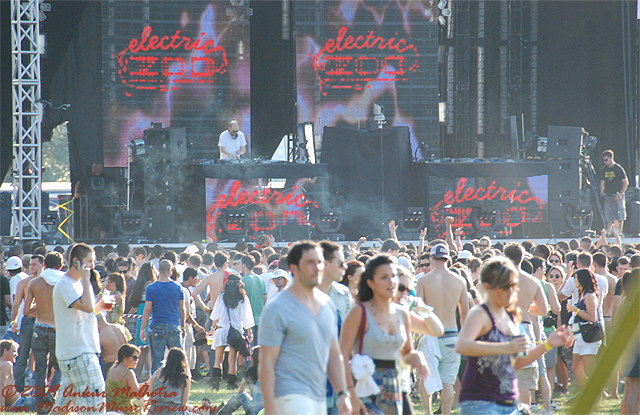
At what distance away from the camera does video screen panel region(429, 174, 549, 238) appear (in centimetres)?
1612

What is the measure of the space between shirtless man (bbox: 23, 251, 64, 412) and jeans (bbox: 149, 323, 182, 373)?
96 cm

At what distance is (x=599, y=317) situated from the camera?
6.56 metres

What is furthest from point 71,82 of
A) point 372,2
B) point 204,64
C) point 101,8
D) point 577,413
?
point 577,413

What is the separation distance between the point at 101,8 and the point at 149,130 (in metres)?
3.58

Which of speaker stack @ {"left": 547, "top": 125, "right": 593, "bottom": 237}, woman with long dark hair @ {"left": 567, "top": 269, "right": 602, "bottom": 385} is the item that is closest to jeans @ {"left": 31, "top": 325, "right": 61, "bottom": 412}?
woman with long dark hair @ {"left": 567, "top": 269, "right": 602, "bottom": 385}

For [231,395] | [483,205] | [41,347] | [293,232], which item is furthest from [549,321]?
[483,205]

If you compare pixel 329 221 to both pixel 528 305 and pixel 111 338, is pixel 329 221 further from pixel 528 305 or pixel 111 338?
pixel 528 305

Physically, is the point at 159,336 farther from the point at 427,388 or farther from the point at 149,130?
the point at 149,130

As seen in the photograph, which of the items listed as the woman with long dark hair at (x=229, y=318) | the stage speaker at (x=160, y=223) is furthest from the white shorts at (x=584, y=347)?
the stage speaker at (x=160, y=223)

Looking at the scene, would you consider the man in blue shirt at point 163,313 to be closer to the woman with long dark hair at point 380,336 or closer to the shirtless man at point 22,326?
the shirtless man at point 22,326

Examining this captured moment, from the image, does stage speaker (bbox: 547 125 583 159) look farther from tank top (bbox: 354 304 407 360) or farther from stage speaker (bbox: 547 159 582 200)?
tank top (bbox: 354 304 407 360)

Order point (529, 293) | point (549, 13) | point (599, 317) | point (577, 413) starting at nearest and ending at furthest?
point (577, 413) < point (529, 293) < point (599, 317) < point (549, 13)

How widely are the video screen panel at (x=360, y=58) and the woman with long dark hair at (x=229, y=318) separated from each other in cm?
991

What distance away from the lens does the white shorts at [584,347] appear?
6.57 m
